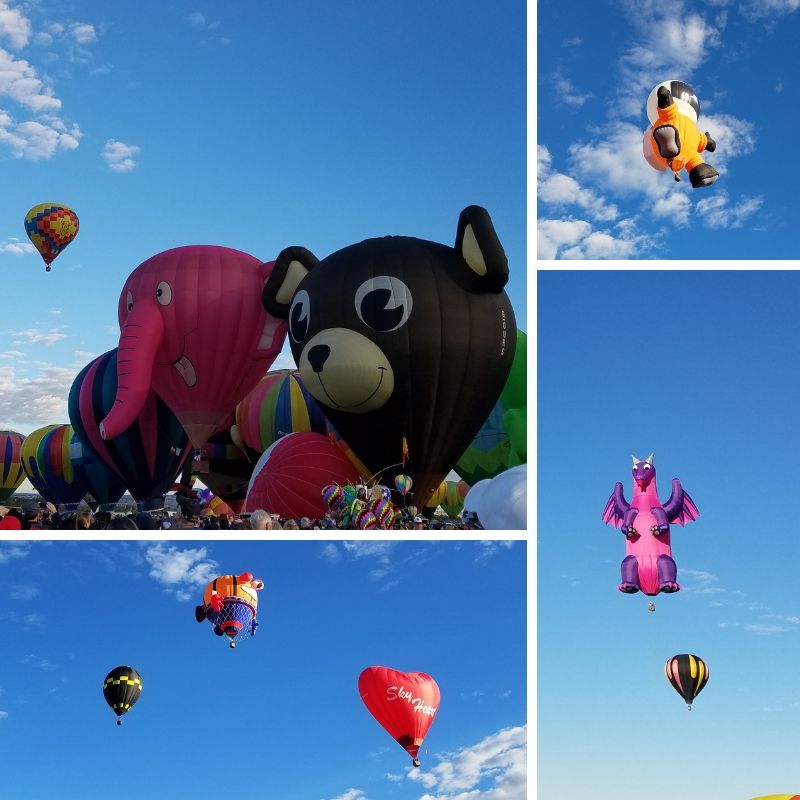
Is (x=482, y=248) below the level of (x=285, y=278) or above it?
below

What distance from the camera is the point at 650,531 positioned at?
303 inches

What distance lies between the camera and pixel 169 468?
1280 cm

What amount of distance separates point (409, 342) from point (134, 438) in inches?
187

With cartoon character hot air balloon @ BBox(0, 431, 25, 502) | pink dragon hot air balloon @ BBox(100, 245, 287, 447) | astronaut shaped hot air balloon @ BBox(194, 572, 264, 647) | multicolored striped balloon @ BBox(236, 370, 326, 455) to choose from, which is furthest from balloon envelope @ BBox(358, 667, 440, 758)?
cartoon character hot air balloon @ BBox(0, 431, 25, 502)

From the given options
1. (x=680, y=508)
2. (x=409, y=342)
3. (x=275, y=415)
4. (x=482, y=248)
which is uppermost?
(x=482, y=248)

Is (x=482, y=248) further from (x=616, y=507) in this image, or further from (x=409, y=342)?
(x=616, y=507)

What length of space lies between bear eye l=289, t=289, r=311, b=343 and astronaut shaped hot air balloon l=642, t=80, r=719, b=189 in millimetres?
3519

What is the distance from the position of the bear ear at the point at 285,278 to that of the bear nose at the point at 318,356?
130 cm

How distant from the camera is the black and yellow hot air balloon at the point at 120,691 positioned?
10859mm

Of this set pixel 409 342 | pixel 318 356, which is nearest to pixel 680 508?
pixel 409 342

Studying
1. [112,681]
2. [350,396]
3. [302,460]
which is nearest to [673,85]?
[350,396]

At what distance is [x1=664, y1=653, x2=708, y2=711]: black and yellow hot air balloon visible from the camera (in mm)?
9234

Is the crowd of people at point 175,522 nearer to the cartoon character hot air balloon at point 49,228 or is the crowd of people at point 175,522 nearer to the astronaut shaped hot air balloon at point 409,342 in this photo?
the astronaut shaped hot air balloon at point 409,342

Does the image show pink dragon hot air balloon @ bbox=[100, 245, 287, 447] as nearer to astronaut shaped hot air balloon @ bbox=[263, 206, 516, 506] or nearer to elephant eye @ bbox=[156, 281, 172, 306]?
elephant eye @ bbox=[156, 281, 172, 306]
